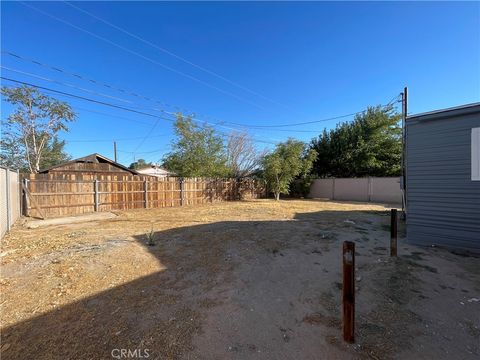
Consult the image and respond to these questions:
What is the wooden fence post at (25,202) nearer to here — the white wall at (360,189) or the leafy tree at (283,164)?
the leafy tree at (283,164)

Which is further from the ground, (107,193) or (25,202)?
(107,193)

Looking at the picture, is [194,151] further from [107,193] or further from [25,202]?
[25,202]

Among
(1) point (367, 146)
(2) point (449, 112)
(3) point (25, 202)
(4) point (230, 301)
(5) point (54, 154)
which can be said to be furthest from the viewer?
(5) point (54, 154)

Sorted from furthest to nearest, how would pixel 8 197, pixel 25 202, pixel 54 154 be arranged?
1. pixel 54 154
2. pixel 25 202
3. pixel 8 197

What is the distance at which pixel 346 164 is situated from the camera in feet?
61.4

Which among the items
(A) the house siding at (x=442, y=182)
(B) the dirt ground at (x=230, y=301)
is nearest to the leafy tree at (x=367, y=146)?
(A) the house siding at (x=442, y=182)

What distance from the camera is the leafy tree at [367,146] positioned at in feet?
57.4

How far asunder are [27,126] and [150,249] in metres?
19.0

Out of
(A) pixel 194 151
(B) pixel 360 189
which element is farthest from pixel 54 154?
(B) pixel 360 189

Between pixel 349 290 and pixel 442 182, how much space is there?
4.01 m

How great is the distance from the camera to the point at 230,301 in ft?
8.91

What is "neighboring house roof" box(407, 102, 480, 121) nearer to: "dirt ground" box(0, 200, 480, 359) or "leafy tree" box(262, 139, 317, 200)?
"dirt ground" box(0, 200, 480, 359)

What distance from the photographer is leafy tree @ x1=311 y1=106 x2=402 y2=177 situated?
17.5 meters

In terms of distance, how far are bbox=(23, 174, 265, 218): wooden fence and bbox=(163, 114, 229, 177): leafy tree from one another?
183 cm
